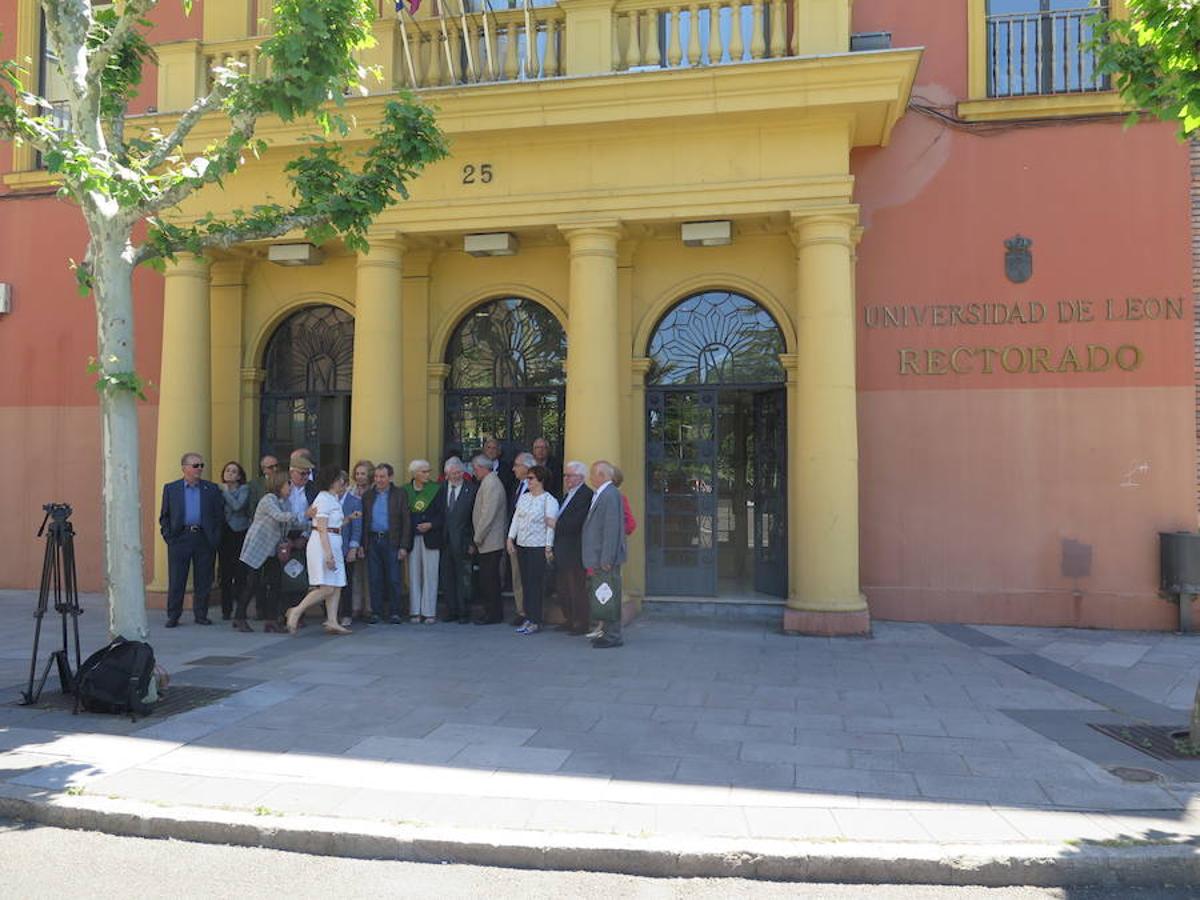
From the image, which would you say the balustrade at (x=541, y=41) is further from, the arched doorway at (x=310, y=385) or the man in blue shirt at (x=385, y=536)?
the man in blue shirt at (x=385, y=536)

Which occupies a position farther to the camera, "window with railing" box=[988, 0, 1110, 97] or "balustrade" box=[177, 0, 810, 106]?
"window with railing" box=[988, 0, 1110, 97]

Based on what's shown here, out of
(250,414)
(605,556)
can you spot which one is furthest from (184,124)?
(250,414)

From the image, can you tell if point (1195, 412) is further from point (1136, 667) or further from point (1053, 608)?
point (1136, 667)

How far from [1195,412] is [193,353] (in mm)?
11528

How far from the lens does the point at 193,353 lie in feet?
35.6

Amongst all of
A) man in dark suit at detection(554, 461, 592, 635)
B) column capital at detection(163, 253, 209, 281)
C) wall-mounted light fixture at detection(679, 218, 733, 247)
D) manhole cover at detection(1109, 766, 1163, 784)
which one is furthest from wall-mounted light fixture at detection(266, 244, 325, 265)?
manhole cover at detection(1109, 766, 1163, 784)

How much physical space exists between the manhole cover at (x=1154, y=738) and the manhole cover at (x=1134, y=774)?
35 cm

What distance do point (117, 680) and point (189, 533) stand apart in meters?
4.01

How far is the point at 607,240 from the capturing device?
9.77 meters

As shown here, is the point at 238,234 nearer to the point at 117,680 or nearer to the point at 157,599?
the point at 117,680

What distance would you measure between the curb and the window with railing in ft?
29.4

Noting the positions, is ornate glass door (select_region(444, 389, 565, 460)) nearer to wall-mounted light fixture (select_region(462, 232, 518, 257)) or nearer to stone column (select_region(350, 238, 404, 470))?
stone column (select_region(350, 238, 404, 470))

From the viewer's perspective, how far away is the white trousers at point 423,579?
9.74 metres

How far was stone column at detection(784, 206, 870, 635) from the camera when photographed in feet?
29.9
